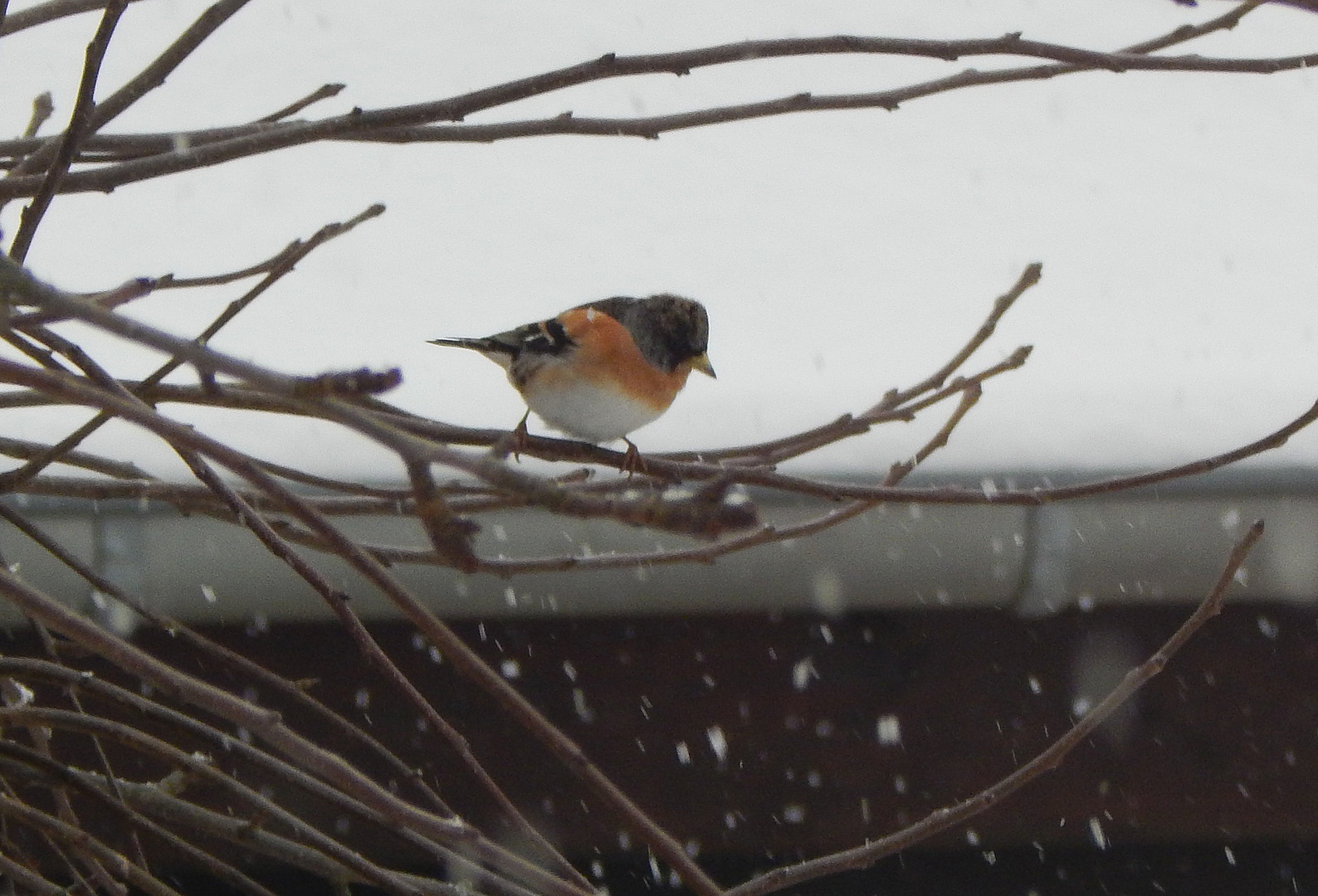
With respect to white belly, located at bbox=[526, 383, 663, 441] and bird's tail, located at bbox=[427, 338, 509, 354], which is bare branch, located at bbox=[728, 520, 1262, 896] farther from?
bird's tail, located at bbox=[427, 338, 509, 354]

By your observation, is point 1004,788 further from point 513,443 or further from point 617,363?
point 617,363

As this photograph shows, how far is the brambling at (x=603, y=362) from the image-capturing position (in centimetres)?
251

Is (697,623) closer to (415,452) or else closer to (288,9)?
(415,452)

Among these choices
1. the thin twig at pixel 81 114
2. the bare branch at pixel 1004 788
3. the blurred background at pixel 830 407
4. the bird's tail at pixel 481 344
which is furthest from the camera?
the blurred background at pixel 830 407

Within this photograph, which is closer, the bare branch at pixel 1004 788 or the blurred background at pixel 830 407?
the bare branch at pixel 1004 788

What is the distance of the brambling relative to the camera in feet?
8.23

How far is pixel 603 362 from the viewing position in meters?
2.56

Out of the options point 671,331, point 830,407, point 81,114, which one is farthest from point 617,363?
point 81,114

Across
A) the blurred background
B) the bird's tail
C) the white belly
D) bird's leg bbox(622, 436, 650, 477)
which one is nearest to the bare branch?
bird's leg bbox(622, 436, 650, 477)

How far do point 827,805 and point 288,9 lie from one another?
3656 millimetres

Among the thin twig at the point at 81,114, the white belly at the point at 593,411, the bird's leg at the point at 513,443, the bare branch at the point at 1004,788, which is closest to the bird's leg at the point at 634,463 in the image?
the bird's leg at the point at 513,443

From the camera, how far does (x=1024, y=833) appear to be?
3.11 meters

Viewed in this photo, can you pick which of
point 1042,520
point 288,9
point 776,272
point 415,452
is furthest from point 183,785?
point 288,9

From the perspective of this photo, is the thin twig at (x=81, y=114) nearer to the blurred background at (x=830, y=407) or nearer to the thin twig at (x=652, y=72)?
the thin twig at (x=652, y=72)
